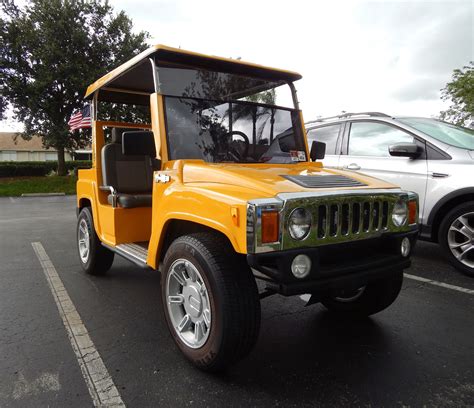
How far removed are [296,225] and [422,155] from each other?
3514 mm

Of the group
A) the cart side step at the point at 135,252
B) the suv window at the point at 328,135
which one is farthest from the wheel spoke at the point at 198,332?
the suv window at the point at 328,135

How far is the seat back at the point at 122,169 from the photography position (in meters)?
4.47

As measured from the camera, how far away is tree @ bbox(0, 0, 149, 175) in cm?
2158

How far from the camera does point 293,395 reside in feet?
7.63

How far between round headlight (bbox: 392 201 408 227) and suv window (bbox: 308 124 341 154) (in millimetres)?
3466

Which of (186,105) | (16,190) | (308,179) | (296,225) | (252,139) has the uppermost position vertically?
(186,105)

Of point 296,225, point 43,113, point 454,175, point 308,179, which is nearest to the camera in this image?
point 296,225

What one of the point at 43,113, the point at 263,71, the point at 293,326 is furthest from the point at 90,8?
the point at 293,326

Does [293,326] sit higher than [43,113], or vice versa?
→ [43,113]

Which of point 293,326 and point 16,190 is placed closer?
point 293,326

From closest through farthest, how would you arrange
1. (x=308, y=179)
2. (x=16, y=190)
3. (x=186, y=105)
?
(x=308, y=179) → (x=186, y=105) → (x=16, y=190)

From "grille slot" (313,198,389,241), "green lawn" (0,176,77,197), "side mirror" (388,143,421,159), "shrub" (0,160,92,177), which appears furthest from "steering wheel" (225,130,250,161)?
"shrub" (0,160,92,177)

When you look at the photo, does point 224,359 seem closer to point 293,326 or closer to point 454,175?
point 293,326

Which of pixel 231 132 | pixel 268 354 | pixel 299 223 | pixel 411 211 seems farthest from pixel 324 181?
pixel 268 354
